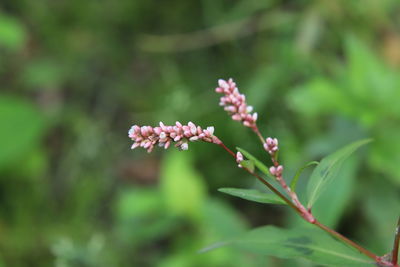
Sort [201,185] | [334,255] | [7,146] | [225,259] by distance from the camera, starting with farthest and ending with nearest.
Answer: [7,146]
[201,185]
[225,259]
[334,255]

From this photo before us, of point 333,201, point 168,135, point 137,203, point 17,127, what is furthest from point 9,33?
point 168,135

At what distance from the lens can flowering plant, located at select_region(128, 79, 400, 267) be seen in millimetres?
993

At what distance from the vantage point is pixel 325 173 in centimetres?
111

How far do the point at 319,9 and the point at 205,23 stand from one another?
25.1 inches

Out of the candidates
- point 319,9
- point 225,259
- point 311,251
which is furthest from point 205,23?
point 311,251

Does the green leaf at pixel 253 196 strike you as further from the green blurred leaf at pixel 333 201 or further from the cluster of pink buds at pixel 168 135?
the green blurred leaf at pixel 333 201

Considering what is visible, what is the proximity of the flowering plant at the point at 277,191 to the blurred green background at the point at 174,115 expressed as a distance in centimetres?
70

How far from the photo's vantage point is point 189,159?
2682 millimetres

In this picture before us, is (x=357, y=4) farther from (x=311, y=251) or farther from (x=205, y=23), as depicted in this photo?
(x=311, y=251)

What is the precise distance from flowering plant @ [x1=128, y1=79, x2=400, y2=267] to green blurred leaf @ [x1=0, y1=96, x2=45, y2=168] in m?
1.87

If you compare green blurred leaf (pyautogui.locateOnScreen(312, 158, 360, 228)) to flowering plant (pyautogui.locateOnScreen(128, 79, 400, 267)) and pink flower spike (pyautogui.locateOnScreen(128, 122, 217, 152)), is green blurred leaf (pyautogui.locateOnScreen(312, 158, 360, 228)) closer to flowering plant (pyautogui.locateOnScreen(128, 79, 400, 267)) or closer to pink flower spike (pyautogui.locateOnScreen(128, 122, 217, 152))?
flowering plant (pyautogui.locateOnScreen(128, 79, 400, 267))

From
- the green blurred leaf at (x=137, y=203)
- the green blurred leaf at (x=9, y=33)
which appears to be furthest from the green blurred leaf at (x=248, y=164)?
the green blurred leaf at (x=9, y=33)

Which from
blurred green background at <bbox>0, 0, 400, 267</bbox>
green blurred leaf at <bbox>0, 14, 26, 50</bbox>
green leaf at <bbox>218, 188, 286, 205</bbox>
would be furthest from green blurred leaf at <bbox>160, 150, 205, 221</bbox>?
green leaf at <bbox>218, 188, 286, 205</bbox>

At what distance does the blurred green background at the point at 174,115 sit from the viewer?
221 centimetres
